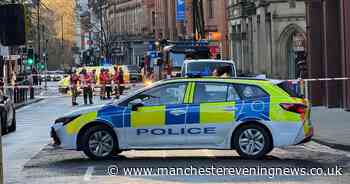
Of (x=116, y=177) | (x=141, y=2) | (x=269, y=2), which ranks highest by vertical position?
(x=141, y=2)

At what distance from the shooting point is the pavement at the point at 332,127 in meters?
17.0

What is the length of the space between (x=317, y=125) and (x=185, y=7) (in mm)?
60862

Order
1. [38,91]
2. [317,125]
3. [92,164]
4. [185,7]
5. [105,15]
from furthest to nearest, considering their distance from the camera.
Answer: [105,15]
[185,7]
[38,91]
[317,125]
[92,164]

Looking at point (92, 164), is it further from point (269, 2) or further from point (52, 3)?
point (52, 3)

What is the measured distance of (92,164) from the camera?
1448cm

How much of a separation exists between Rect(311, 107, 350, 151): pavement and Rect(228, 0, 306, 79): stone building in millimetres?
13449

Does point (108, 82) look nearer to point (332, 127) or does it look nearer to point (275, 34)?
point (275, 34)

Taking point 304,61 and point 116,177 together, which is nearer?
point 116,177

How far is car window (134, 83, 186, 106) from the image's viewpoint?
48.7 ft

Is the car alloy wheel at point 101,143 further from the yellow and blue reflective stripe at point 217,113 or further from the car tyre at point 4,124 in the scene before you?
the car tyre at point 4,124

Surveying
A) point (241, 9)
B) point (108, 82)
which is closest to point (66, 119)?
point (108, 82)

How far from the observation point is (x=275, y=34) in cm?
4388

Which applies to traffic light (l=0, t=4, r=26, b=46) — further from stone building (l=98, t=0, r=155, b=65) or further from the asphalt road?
stone building (l=98, t=0, r=155, b=65)

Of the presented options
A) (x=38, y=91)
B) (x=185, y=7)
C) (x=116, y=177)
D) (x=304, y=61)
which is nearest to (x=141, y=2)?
(x=185, y=7)
